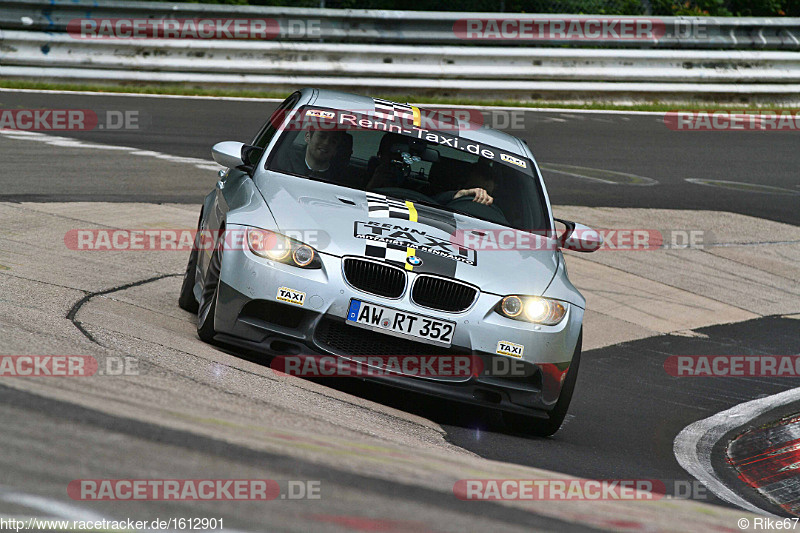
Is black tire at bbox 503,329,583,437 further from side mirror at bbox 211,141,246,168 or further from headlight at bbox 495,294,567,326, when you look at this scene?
side mirror at bbox 211,141,246,168

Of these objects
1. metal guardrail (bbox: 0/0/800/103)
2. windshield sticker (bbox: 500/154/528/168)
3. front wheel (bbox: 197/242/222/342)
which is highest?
windshield sticker (bbox: 500/154/528/168)

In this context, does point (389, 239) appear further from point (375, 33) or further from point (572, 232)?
point (375, 33)

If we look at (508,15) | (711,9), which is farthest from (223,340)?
(711,9)

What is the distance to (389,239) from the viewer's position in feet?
18.5

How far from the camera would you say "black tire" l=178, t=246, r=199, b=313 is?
699 cm

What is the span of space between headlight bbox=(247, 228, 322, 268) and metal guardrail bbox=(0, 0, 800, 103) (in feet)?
40.1

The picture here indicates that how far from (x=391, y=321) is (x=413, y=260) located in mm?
349

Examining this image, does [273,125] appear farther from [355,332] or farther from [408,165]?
[355,332]

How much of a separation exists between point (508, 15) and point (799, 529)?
15.6 meters

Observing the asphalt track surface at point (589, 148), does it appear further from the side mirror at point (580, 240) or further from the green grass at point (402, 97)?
the side mirror at point (580, 240)

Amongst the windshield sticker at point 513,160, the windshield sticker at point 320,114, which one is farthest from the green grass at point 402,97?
the windshield sticker at point 513,160

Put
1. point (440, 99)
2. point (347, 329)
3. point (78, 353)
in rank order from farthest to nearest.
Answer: point (440, 99) < point (347, 329) < point (78, 353)

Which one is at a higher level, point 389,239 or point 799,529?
point 389,239

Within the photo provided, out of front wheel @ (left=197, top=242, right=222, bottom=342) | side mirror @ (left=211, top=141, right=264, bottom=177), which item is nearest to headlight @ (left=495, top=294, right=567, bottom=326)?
front wheel @ (left=197, top=242, right=222, bottom=342)
